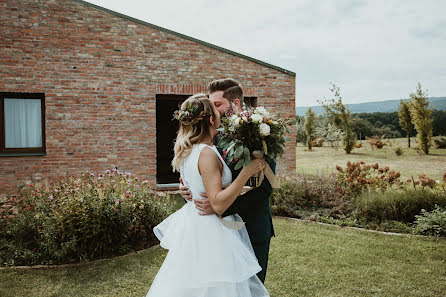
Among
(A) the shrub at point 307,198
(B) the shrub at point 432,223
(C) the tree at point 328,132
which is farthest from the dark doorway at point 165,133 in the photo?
(C) the tree at point 328,132

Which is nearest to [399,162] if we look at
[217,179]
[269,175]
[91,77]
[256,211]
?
[91,77]

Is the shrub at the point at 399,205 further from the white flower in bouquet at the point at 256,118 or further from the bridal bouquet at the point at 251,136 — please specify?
the white flower in bouquet at the point at 256,118

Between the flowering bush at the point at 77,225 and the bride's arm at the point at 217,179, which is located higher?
the bride's arm at the point at 217,179

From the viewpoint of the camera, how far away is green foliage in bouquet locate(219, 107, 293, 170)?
2277 mm

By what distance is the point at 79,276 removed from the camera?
4578 mm

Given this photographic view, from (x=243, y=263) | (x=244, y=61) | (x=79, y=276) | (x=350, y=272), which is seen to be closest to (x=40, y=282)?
(x=79, y=276)

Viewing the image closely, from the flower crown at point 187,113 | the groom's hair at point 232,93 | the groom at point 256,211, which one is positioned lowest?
the groom at point 256,211

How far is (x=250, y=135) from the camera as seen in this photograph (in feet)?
7.59

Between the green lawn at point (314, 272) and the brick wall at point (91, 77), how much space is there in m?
4.63

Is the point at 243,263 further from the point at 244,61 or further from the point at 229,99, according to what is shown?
the point at 244,61

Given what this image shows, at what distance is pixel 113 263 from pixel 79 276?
511 mm

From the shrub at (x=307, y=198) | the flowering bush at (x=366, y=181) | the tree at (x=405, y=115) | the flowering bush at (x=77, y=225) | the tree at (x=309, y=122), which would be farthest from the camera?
the tree at (x=309, y=122)

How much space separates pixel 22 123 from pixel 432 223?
983cm

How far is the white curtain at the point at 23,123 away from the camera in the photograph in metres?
8.99
